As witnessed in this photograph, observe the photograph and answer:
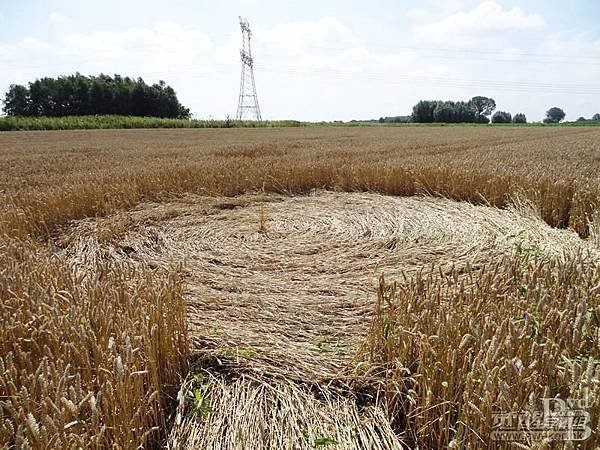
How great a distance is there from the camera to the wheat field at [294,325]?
5.59 feet

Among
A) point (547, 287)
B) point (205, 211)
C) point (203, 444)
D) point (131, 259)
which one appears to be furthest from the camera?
point (205, 211)

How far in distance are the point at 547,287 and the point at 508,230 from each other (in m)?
2.62

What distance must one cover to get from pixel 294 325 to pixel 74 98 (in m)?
70.1

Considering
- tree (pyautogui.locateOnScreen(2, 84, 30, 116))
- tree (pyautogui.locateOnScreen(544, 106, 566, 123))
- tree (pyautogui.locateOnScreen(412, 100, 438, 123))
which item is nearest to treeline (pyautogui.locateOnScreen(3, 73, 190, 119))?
tree (pyautogui.locateOnScreen(2, 84, 30, 116))

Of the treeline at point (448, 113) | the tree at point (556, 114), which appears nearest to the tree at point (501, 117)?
the treeline at point (448, 113)

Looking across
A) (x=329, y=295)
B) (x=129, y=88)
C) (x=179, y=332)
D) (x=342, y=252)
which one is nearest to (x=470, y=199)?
(x=342, y=252)

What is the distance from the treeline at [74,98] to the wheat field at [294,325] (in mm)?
63145

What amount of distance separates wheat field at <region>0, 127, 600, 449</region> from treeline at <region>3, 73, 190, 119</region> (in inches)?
2486

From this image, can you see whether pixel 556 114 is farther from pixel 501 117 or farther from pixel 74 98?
pixel 74 98

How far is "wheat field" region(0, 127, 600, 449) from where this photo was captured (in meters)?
1.70

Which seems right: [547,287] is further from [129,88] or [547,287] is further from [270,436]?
[129,88]

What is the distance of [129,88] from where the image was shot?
6247 cm

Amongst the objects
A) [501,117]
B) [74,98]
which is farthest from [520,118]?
[74,98]

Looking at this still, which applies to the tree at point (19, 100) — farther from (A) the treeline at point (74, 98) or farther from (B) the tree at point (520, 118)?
(B) the tree at point (520, 118)
